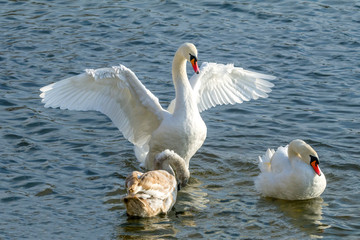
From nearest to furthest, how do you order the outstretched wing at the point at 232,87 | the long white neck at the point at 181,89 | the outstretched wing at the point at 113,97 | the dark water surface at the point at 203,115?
1. the dark water surface at the point at 203,115
2. the long white neck at the point at 181,89
3. the outstretched wing at the point at 113,97
4. the outstretched wing at the point at 232,87

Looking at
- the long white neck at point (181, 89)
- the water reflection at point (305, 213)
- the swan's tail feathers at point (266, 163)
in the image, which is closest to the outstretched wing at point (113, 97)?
the long white neck at point (181, 89)

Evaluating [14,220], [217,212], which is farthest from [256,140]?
[14,220]

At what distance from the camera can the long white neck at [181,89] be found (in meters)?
10.0

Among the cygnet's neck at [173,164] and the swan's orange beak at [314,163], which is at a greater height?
the swan's orange beak at [314,163]

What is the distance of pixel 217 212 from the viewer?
9172 mm

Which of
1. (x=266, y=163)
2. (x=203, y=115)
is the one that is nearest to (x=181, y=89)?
(x=266, y=163)

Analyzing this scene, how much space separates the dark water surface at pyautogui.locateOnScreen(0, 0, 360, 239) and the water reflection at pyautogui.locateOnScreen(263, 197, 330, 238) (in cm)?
2

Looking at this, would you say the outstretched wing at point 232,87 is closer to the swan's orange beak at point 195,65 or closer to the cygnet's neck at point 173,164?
the swan's orange beak at point 195,65

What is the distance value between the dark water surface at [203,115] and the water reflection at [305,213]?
2cm

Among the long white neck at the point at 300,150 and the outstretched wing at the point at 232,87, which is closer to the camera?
the long white neck at the point at 300,150

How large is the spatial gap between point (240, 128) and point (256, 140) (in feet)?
1.81

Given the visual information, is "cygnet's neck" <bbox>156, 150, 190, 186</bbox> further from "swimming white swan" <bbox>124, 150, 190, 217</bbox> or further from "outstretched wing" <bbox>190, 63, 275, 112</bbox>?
"outstretched wing" <bbox>190, 63, 275, 112</bbox>

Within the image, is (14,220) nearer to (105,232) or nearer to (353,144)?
(105,232)

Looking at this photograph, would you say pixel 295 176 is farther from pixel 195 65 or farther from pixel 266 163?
pixel 195 65
